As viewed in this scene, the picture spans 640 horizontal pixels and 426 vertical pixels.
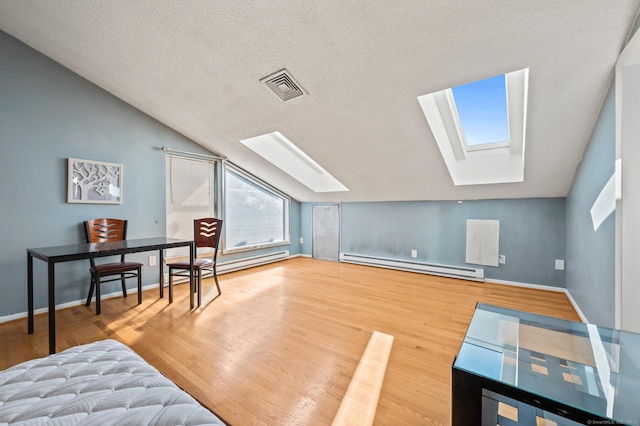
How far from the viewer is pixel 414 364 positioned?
5.54ft

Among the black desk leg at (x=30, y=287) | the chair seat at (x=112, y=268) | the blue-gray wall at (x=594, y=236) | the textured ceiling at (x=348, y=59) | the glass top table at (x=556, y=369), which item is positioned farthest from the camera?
the chair seat at (x=112, y=268)

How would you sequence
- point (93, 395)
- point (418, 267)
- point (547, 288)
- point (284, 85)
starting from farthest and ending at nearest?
point (418, 267) → point (547, 288) → point (284, 85) → point (93, 395)

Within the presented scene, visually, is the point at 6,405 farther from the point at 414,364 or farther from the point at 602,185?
the point at 602,185

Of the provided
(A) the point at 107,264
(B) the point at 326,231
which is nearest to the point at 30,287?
(A) the point at 107,264

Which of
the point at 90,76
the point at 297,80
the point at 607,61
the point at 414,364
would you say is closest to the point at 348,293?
the point at 414,364

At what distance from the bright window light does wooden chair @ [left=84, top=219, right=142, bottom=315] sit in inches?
72.1

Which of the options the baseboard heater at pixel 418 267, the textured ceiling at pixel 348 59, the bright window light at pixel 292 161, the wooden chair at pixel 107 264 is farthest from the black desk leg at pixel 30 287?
the baseboard heater at pixel 418 267

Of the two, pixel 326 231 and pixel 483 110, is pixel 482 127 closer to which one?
pixel 483 110

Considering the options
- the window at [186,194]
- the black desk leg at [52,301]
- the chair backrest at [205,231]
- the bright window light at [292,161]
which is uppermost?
the bright window light at [292,161]

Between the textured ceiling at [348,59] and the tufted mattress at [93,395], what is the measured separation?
211 cm

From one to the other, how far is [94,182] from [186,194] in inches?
41.1

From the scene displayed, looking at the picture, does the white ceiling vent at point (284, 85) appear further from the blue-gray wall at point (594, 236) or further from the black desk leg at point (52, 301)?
the blue-gray wall at point (594, 236)

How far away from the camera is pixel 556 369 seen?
0.76 metres

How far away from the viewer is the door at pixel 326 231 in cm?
527
